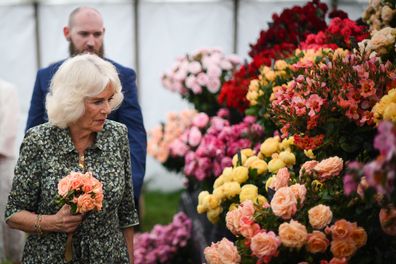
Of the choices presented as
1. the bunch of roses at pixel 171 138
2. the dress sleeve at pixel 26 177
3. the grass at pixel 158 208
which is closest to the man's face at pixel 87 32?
the dress sleeve at pixel 26 177

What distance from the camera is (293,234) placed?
1.79 m

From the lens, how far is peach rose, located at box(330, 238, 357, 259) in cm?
180

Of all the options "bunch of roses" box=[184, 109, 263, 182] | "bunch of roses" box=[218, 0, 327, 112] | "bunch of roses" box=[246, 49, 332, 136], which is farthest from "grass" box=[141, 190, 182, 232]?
"bunch of roses" box=[246, 49, 332, 136]

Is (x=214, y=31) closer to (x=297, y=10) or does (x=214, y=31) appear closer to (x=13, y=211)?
(x=297, y=10)

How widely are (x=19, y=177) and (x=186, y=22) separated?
5762 mm

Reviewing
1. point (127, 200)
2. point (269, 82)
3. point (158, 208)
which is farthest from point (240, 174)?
point (158, 208)

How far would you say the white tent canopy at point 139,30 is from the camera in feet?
25.3

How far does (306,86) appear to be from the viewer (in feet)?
7.12

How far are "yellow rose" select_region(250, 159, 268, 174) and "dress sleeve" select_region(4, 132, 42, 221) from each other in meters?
1.05

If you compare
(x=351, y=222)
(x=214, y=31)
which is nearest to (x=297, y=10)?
(x=351, y=222)

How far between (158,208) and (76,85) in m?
5.22

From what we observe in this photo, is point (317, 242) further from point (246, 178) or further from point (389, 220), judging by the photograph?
point (246, 178)

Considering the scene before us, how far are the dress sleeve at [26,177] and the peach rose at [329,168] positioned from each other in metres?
1.19

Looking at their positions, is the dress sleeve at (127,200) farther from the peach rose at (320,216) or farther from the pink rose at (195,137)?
the pink rose at (195,137)
